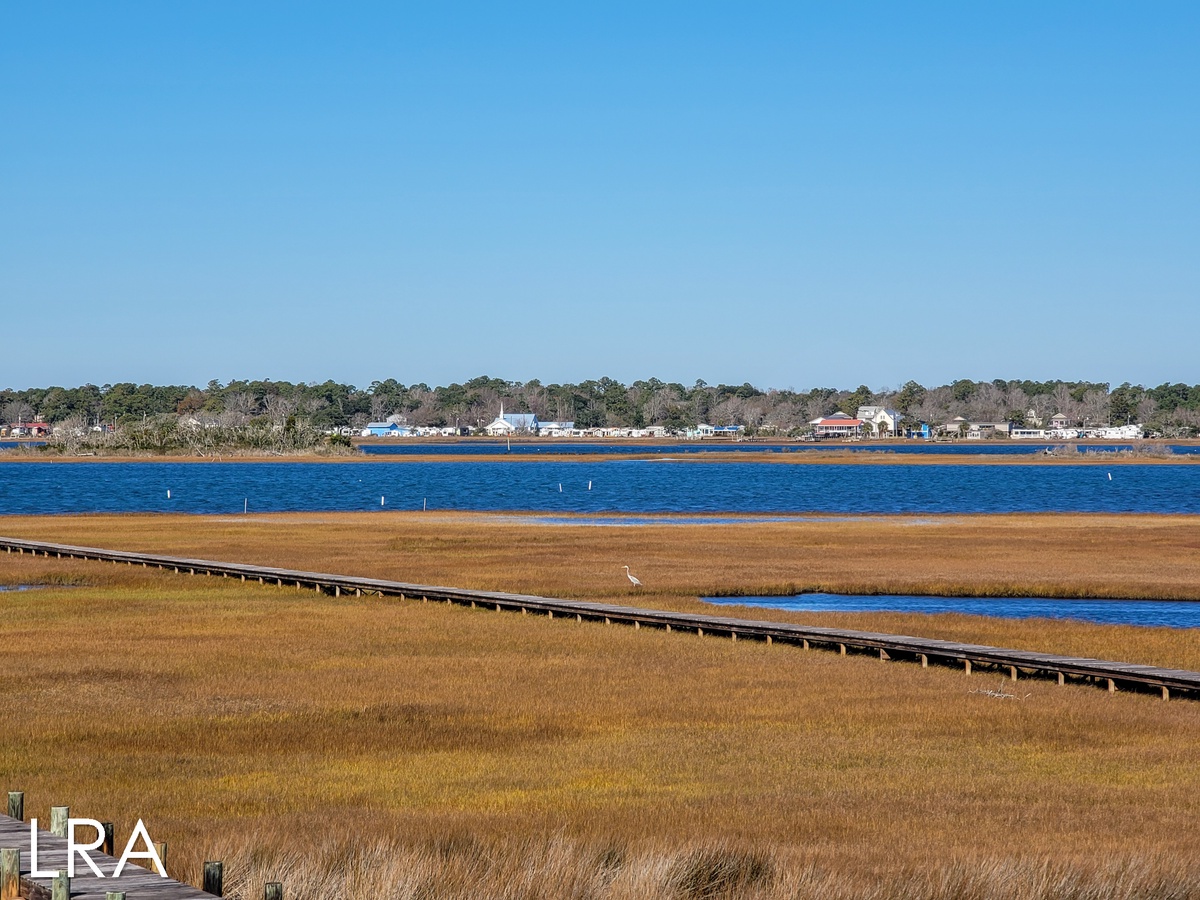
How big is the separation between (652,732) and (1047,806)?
280 inches

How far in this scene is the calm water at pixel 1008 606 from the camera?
1747 inches

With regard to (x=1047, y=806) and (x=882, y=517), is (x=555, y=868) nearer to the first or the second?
(x=1047, y=806)

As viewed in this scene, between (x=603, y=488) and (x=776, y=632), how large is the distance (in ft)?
341

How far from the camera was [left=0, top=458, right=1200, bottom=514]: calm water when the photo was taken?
4363 inches

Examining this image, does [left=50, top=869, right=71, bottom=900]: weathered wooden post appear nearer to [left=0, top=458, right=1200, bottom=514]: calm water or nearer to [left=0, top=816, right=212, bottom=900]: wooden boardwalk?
[left=0, top=816, right=212, bottom=900]: wooden boardwalk

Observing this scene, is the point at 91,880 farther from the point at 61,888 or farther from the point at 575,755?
the point at 575,755

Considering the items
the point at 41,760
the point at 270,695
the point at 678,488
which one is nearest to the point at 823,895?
the point at 41,760

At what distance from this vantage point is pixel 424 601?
147 feet

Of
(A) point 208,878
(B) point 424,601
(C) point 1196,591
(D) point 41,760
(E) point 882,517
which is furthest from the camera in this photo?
(E) point 882,517

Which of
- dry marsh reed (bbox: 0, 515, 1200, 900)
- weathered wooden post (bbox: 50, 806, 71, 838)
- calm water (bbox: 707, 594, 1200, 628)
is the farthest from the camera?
calm water (bbox: 707, 594, 1200, 628)

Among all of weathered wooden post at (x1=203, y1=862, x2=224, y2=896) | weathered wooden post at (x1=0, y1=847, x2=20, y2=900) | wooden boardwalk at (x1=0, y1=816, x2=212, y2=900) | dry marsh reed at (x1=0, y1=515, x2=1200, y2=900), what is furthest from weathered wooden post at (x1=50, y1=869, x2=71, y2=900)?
dry marsh reed at (x1=0, y1=515, x2=1200, y2=900)

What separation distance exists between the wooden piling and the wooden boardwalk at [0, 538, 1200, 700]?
20.3 meters

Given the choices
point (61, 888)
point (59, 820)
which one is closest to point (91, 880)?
point (59, 820)

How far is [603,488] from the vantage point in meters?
140
